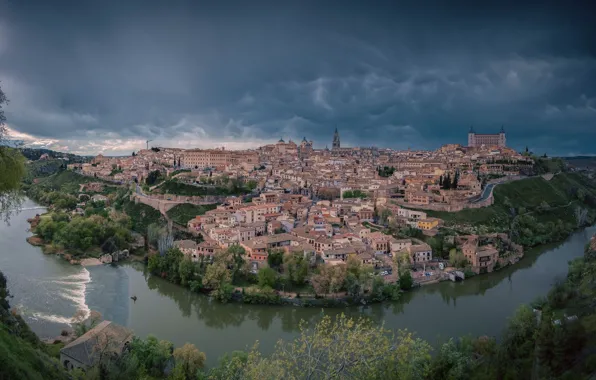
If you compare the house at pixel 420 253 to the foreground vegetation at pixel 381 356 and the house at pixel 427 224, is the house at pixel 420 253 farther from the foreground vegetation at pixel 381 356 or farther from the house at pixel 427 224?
the foreground vegetation at pixel 381 356

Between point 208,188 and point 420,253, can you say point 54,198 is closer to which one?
point 208,188

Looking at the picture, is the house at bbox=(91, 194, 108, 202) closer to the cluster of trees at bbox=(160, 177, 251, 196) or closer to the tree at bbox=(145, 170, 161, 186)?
the tree at bbox=(145, 170, 161, 186)

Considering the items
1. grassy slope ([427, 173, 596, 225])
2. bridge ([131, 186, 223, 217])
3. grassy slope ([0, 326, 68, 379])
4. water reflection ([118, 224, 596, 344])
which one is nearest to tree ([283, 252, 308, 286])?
water reflection ([118, 224, 596, 344])

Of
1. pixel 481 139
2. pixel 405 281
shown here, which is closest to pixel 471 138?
pixel 481 139

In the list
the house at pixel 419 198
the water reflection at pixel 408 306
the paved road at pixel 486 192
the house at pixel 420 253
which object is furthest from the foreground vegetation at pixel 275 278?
the paved road at pixel 486 192

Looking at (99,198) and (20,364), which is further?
(99,198)
